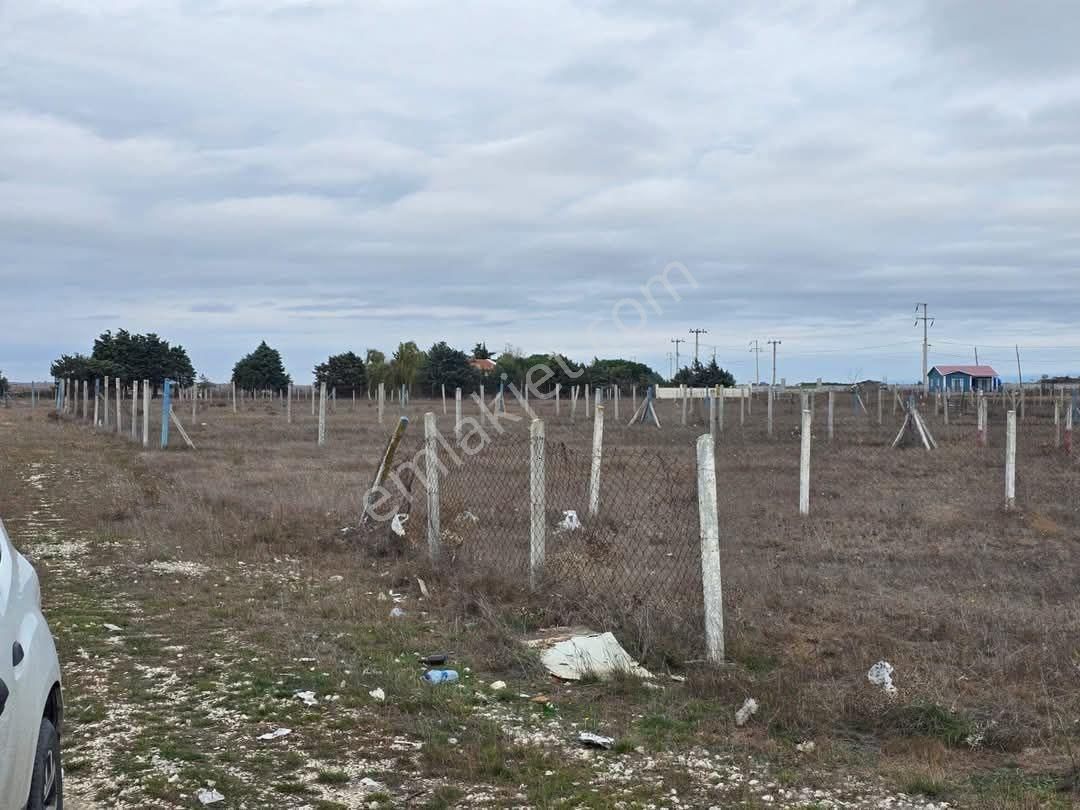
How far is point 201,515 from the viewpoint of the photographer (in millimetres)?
11727

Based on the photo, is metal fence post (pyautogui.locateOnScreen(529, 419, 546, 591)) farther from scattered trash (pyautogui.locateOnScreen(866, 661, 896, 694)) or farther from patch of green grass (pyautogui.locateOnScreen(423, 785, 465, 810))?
patch of green grass (pyautogui.locateOnScreen(423, 785, 465, 810))

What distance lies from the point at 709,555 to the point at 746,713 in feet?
3.38

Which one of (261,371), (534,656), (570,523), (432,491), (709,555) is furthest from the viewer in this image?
(261,371)

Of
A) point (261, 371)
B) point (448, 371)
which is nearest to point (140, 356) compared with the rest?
point (261, 371)

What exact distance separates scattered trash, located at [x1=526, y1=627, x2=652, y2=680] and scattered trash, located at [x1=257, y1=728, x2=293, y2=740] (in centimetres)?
163

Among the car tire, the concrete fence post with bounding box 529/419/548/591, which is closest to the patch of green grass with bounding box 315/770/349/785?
the car tire

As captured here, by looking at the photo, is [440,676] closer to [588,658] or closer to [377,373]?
[588,658]

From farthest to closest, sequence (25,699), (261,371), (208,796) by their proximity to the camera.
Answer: (261,371) < (208,796) < (25,699)

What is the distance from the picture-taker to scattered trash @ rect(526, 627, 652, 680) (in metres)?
5.79

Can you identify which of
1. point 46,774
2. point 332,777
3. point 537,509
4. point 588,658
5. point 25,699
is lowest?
point 332,777

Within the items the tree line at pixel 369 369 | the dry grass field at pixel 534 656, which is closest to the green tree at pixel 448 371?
the tree line at pixel 369 369

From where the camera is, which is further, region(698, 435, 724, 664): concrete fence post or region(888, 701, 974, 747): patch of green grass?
region(698, 435, 724, 664): concrete fence post

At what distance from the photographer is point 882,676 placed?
17.9 feet

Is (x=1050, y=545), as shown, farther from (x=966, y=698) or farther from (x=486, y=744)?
(x=486, y=744)
